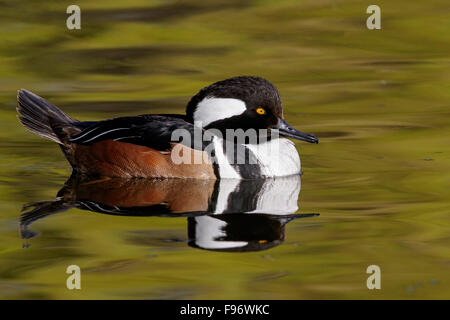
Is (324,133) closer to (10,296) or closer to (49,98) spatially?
(49,98)

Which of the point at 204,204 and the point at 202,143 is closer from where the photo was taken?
the point at 204,204

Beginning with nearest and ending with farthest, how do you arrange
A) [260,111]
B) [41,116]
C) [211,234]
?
[211,234] < [260,111] < [41,116]

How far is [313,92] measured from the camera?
14.6 meters

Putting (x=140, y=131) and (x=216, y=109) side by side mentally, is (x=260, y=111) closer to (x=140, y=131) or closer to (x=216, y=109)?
(x=216, y=109)

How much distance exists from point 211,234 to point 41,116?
387cm

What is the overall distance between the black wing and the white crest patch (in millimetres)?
218

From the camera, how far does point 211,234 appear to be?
313 inches

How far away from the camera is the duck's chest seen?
10.2 m

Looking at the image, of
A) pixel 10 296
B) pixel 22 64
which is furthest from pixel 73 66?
pixel 10 296

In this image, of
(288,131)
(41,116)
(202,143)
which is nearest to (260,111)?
(288,131)

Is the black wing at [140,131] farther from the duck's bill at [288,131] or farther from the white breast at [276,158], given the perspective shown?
the duck's bill at [288,131]

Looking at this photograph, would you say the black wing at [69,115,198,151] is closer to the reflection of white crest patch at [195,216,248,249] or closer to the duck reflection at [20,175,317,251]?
the duck reflection at [20,175,317,251]
